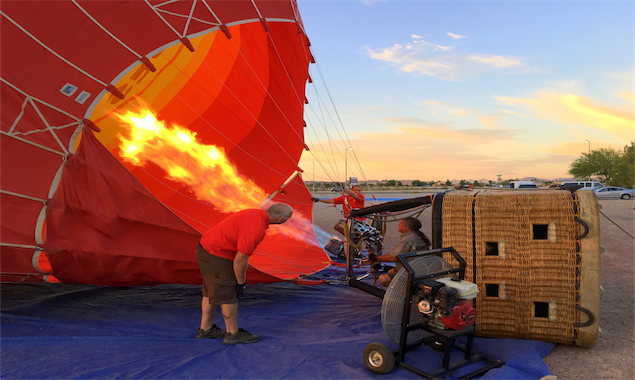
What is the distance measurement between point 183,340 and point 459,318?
2.34m

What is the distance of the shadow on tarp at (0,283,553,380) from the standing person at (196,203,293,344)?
0.51 ft

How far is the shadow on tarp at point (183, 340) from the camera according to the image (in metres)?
2.98

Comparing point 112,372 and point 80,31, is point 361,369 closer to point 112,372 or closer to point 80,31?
point 112,372

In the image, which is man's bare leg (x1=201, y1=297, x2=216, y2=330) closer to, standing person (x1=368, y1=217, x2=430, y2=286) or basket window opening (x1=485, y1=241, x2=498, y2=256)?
standing person (x1=368, y1=217, x2=430, y2=286)

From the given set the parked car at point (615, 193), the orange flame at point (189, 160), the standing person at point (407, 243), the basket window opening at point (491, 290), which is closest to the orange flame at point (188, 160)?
the orange flame at point (189, 160)

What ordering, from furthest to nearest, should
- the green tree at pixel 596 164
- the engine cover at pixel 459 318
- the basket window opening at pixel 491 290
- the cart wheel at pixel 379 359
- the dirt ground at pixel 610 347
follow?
1. the green tree at pixel 596 164
2. the basket window opening at pixel 491 290
3. the dirt ground at pixel 610 347
4. the cart wheel at pixel 379 359
5. the engine cover at pixel 459 318

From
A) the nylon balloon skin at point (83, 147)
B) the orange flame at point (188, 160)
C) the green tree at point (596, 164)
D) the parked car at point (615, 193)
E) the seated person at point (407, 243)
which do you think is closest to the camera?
the nylon balloon skin at point (83, 147)

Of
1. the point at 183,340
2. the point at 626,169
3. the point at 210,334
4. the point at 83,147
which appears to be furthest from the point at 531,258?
the point at 626,169

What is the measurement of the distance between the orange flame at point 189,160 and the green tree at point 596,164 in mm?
56806

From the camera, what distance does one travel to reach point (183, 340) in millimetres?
3557

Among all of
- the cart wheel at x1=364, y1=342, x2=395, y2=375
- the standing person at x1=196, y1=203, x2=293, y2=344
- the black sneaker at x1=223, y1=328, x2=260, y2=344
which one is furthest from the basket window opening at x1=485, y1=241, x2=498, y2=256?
the black sneaker at x1=223, y1=328, x2=260, y2=344

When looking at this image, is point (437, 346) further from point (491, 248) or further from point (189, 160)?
point (189, 160)

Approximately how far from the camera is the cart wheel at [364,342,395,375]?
291cm

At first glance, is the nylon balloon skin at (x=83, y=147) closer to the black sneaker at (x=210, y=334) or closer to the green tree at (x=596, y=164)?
the black sneaker at (x=210, y=334)
